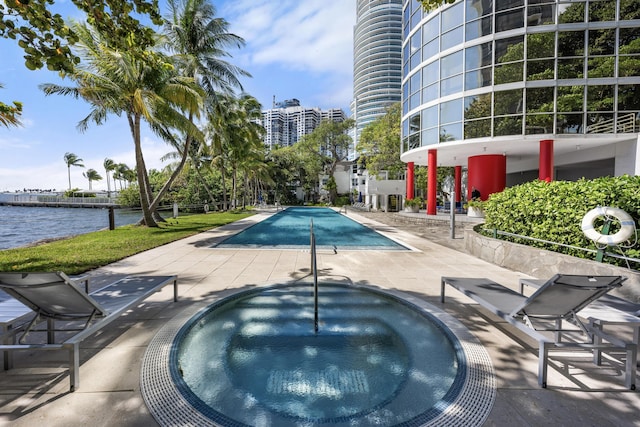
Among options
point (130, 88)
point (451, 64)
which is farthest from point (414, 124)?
point (130, 88)

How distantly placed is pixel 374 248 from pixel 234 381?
7140mm

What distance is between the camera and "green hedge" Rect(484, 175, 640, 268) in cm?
504

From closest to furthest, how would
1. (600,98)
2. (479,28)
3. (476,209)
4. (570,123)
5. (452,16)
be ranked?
1. (600,98)
2. (570,123)
3. (479,28)
4. (452,16)
5. (476,209)

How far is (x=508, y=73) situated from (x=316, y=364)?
691 inches

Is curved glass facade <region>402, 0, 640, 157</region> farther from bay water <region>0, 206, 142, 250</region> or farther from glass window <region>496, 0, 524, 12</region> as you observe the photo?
bay water <region>0, 206, 142, 250</region>

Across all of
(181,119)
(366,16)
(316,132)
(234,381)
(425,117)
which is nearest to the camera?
(234,381)

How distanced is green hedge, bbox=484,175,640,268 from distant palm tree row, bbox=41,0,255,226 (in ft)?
38.9

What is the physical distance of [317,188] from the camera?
5956 centimetres

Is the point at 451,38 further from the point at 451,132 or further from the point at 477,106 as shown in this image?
the point at 451,132

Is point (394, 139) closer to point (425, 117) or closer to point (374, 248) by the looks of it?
point (425, 117)

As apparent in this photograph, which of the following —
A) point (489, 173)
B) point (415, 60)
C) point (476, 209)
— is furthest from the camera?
point (415, 60)

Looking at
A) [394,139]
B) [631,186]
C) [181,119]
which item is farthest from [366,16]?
[631,186]

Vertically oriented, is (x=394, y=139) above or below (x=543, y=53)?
below

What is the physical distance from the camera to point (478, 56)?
1543cm
